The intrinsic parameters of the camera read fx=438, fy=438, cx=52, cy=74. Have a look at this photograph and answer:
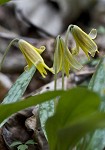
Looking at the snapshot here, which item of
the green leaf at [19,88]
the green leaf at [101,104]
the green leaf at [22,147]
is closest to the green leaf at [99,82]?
the green leaf at [101,104]

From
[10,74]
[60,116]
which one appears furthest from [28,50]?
[10,74]

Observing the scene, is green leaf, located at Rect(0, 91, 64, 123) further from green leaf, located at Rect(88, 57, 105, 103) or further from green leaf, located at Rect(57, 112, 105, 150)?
green leaf, located at Rect(88, 57, 105, 103)

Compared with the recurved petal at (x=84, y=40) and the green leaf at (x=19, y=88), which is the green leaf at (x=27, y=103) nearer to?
the green leaf at (x=19, y=88)

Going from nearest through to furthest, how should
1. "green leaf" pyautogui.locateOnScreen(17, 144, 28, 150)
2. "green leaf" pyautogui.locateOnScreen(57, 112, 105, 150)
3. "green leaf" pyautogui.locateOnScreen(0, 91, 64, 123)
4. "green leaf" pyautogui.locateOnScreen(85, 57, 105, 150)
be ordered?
"green leaf" pyautogui.locateOnScreen(57, 112, 105, 150) → "green leaf" pyautogui.locateOnScreen(0, 91, 64, 123) → "green leaf" pyautogui.locateOnScreen(85, 57, 105, 150) → "green leaf" pyautogui.locateOnScreen(17, 144, 28, 150)

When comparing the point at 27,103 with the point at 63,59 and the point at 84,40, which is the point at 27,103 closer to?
the point at 63,59

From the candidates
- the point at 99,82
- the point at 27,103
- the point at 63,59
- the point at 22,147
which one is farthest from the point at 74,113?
the point at 22,147

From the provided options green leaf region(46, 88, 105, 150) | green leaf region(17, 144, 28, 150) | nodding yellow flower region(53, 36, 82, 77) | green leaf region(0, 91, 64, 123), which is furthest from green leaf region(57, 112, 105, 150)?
green leaf region(17, 144, 28, 150)
